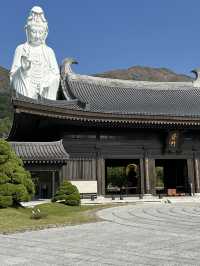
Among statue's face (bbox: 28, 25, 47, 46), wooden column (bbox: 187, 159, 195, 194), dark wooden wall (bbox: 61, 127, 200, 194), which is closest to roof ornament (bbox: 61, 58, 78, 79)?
statue's face (bbox: 28, 25, 47, 46)

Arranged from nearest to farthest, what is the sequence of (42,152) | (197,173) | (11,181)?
1. (11,181)
2. (42,152)
3. (197,173)

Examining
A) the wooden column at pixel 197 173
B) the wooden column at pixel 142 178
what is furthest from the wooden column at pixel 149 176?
the wooden column at pixel 197 173

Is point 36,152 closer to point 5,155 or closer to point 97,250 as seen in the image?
point 5,155

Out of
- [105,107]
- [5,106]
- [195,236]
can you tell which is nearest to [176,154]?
[105,107]

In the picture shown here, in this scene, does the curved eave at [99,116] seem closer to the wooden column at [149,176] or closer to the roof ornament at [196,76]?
the wooden column at [149,176]

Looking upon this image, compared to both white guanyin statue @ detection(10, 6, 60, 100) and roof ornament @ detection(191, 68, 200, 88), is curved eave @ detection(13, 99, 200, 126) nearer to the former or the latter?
white guanyin statue @ detection(10, 6, 60, 100)

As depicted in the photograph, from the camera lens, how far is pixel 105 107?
92.8 feet

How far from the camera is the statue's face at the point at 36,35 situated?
31.2 metres

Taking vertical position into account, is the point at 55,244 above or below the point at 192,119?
below

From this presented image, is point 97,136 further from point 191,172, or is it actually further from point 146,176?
point 191,172

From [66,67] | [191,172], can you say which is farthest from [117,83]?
[191,172]

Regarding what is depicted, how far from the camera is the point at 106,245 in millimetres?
8609

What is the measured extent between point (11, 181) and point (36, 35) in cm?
1863

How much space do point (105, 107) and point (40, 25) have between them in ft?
31.2
